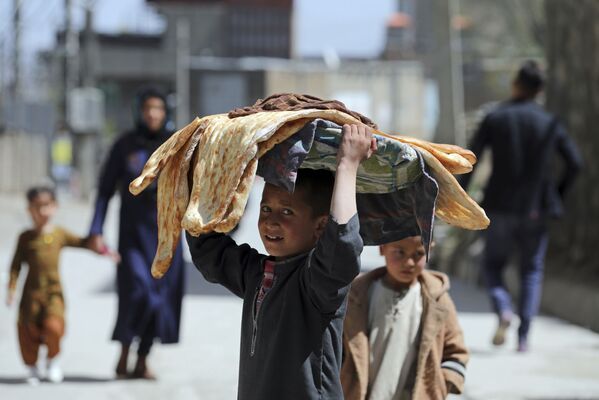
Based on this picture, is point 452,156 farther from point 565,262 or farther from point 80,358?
point 565,262

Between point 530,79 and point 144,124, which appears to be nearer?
→ point 144,124

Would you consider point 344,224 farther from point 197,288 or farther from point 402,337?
point 197,288

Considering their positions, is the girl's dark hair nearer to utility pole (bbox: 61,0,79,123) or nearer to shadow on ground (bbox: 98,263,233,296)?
shadow on ground (bbox: 98,263,233,296)

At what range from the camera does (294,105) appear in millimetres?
3887

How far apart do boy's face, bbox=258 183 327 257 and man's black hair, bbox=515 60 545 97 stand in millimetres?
5329

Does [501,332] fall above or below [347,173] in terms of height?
below

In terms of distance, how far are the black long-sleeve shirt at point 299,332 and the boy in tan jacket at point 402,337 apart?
0.76 metres

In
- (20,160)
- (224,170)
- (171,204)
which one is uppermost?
(224,170)

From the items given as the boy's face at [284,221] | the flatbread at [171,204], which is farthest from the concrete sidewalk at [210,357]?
the boy's face at [284,221]

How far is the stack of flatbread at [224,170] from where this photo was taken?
3686mm

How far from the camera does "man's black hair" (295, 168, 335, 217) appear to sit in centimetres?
398

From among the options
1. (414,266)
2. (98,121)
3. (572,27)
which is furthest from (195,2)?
(414,266)

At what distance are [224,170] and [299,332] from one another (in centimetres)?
52

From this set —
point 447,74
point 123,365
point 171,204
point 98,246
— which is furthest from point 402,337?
point 447,74
